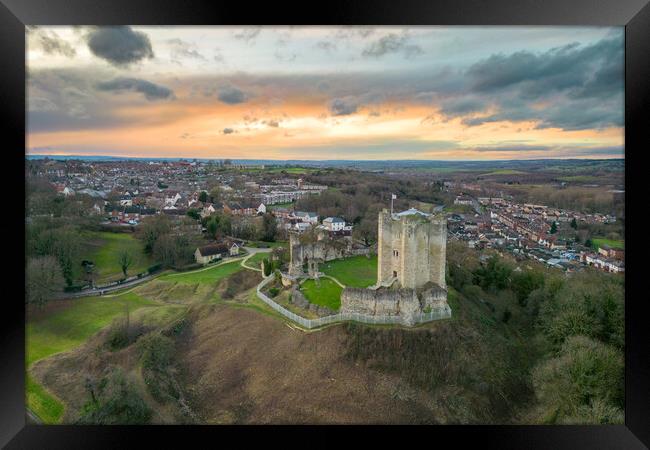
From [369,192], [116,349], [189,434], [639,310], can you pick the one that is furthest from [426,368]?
[369,192]

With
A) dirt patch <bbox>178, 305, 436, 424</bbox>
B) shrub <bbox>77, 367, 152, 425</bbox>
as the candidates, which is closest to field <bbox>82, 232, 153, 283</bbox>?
dirt patch <bbox>178, 305, 436, 424</bbox>

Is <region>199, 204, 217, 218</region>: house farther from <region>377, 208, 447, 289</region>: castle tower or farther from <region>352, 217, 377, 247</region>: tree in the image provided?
<region>377, 208, 447, 289</region>: castle tower

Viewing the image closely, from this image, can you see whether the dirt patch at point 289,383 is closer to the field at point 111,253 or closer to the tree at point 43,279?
the tree at point 43,279

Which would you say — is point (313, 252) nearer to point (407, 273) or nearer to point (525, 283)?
point (407, 273)

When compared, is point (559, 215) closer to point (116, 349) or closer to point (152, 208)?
point (116, 349)

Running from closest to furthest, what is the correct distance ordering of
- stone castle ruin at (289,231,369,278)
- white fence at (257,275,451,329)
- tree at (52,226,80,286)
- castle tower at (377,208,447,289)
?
white fence at (257,275,451,329), castle tower at (377,208,447,289), tree at (52,226,80,286), stone castle ruin at (289,231,369,278)

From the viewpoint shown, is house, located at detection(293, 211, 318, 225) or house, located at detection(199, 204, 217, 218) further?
house, located at detection(293, 211, 318, 225)
